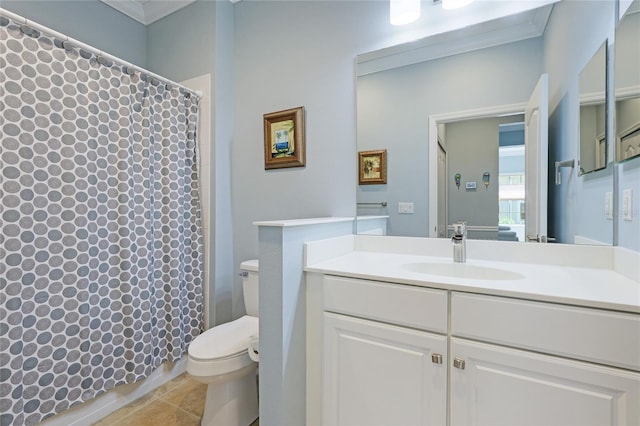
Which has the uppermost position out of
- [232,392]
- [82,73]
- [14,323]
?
[82,73]

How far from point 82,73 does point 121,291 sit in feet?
3.82

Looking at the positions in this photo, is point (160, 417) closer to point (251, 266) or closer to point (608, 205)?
point (251, 266)

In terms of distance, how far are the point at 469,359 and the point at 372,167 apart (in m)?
1.03

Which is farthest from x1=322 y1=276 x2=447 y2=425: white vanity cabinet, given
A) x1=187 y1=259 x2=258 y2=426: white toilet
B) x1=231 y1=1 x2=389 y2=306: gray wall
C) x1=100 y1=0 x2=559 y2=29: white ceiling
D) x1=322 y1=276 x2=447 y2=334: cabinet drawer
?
x1=100 y1=0 x2=559 y2=29: white ceiling

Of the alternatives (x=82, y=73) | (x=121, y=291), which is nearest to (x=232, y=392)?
(x=121, y=291)

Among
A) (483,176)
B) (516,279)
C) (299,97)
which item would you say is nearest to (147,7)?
(299,97)

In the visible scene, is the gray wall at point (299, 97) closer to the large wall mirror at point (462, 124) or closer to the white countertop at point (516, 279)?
the large wall mirror at point (462, 124)

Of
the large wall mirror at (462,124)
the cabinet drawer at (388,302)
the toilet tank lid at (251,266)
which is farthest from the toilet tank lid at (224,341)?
the large wall mirror at (462,124)

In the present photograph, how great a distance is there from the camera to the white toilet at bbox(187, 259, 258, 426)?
139 cm

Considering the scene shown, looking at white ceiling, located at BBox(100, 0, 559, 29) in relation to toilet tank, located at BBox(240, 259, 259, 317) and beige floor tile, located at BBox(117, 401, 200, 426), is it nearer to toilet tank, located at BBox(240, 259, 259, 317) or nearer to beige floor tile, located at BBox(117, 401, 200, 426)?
toilet tank, located at BBox(240, 259, 259, 317)

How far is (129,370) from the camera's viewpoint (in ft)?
5.52

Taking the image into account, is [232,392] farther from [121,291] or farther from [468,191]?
[468,191]

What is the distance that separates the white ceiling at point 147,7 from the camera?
7.30 feet

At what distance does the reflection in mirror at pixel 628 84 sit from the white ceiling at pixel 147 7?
96.7 inches
